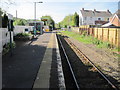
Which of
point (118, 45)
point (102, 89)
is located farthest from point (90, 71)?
point (118, 45)

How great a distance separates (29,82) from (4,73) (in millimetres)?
1637

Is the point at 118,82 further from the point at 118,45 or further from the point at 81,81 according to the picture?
the point at 118,45

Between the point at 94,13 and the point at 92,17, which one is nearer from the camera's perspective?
the point at 92,17

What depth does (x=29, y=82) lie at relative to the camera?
604 cm

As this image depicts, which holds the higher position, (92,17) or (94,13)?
(94,13)

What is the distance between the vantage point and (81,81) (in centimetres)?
704

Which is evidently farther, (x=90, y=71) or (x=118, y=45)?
(x=118, y=45)

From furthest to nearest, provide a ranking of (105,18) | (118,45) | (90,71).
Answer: (105,18) → (118,45) → (90,71)

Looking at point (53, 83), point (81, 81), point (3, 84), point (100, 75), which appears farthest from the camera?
point (100, 75)

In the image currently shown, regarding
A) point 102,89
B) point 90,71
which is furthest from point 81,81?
point 90,71

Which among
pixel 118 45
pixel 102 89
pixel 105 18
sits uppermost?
pixel 105 18

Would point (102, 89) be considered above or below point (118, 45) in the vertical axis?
below

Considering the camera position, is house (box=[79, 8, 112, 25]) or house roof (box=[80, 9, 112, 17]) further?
house roof (box=[80, 9, 112, 17])

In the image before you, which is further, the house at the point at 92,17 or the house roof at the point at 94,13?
the house roof at the point at 94,13
